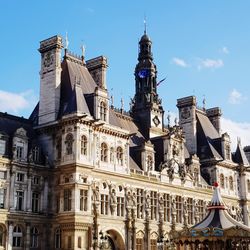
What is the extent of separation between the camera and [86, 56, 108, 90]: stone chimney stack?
6331 cm

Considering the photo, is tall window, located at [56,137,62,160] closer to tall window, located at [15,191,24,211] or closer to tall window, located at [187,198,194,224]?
tall window, located at [15,191,24,211]

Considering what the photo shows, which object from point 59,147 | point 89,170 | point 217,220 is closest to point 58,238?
point 89,170

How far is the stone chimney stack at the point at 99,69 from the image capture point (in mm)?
63312

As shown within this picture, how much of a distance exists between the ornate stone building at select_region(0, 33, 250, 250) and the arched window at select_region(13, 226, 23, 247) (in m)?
0.10

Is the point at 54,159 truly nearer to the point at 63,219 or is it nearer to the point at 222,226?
the point at 63,219

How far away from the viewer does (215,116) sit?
86.9 metres

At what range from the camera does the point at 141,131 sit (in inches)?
2778

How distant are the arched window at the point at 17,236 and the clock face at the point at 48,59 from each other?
1873 centimetres

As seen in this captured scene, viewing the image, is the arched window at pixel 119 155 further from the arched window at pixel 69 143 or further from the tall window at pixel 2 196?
the tall window at pixel 2 196

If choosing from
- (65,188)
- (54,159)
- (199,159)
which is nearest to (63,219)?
(65,188)

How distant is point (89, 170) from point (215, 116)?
38.6m

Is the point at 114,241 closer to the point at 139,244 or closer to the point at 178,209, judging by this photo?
the point at 139,244

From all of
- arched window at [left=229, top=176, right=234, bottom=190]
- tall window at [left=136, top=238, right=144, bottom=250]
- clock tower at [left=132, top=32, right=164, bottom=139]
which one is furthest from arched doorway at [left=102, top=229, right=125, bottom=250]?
arched window at [left=229, top=176, right=234, bottom=190]

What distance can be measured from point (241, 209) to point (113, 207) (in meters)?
30.8
